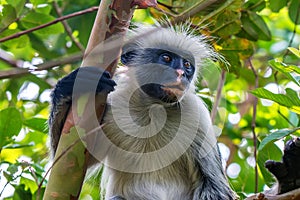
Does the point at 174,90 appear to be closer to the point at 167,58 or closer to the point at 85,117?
the point at 167,58

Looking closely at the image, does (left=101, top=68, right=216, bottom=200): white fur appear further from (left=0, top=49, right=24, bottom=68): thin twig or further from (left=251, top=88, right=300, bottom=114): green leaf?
(left=0, top=49, right=24, bottom=68): thin twig

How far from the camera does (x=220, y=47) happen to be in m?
5.29

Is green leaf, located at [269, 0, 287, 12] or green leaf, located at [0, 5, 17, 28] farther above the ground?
green leaf, located at [269, 0, 287, 12]

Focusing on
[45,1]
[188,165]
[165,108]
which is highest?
[45,1]

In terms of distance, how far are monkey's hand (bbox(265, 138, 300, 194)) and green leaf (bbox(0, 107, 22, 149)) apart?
183 cm

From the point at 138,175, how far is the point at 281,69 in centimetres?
147

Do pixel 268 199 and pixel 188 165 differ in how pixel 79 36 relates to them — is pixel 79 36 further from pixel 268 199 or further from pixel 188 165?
pixel 268 199

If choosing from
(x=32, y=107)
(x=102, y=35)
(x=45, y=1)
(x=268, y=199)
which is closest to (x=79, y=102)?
(x=102, y=35)

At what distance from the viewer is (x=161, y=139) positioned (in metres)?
4.59

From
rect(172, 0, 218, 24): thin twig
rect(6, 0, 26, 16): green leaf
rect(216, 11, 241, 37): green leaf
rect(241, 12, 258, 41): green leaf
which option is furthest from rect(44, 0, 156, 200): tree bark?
rect(241, 12, 258, 41): green leaf

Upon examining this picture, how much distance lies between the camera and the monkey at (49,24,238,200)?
4.46m

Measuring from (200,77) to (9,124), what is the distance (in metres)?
1.80

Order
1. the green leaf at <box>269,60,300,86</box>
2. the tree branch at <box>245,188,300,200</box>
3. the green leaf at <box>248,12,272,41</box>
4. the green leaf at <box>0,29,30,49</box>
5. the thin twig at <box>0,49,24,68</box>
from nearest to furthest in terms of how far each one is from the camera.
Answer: the tree branch at <box>245,188,300,200</box>
the green leaf at <box>269,60,300,86</box>
the green leaf at <box>0,29,30,49</box>
the green leaf at <box>248,12,272,41</box>
the thin twig at <box>0,49,24,68</box>

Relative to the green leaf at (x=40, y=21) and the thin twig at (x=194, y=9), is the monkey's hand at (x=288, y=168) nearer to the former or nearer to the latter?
the thin twig at (x=194, y=9)
